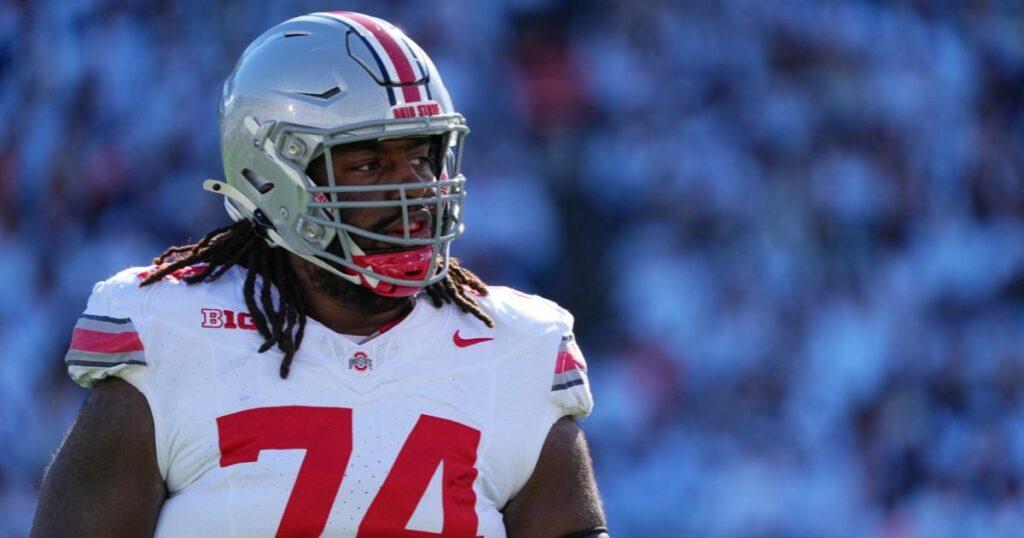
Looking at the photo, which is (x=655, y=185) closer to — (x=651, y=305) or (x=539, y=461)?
(x=651, y=305)

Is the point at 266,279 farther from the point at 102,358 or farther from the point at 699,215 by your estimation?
the point at 699,215

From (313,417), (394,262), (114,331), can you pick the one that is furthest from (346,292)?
(114,331)

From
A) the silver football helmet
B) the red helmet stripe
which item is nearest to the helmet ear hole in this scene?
the silver football helmet

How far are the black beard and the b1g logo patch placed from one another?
10 centimetres

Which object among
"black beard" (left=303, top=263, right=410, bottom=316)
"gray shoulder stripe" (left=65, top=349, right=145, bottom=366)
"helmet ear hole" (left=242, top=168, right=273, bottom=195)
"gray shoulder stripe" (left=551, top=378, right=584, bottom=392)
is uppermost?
"helmet ear hole" (left=242, top=168, right=273, bottom=195)

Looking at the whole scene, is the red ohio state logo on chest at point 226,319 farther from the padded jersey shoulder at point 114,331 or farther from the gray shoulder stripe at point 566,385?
the gray shoulder stripe at point 566,385

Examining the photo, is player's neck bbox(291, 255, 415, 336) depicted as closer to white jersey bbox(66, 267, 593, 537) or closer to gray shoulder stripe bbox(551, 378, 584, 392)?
white jersey bbox(66, 267, 593, 537)

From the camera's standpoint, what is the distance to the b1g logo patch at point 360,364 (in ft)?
6.95

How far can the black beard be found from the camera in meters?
2.20

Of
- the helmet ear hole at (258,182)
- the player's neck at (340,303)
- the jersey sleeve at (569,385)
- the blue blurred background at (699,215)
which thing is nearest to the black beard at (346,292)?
the player's neck at (340,303)

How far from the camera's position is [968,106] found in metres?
5.64

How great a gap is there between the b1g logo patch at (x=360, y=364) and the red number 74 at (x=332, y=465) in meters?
0.07

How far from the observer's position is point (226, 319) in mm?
2113

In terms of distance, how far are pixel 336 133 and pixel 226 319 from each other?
306mm
